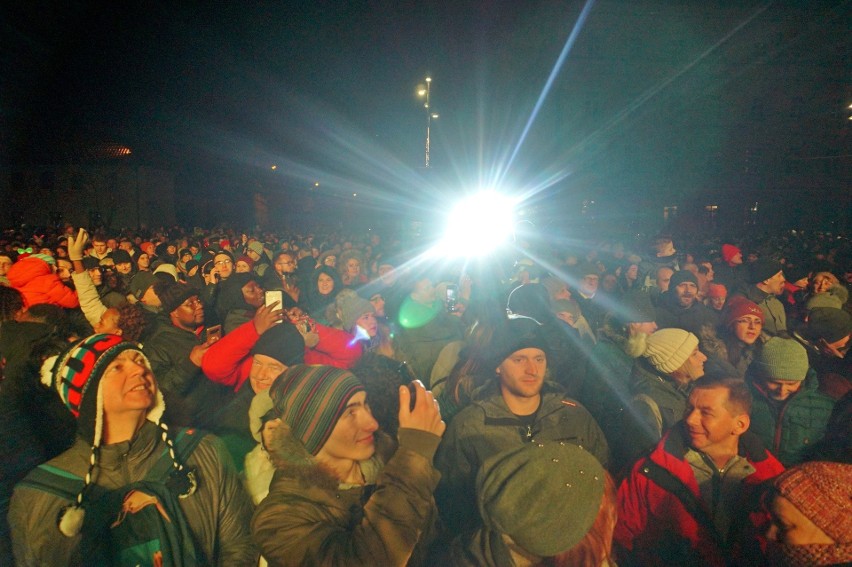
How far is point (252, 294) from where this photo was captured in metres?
4.58

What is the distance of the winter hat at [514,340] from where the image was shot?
2.67m

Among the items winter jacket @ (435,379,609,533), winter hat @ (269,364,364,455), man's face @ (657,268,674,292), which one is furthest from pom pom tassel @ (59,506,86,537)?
man's face @ (657,268,674,292)

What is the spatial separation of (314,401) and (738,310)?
12.3 ft

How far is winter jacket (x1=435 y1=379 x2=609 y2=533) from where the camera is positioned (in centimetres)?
227

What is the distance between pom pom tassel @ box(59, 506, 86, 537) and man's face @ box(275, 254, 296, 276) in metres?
5.34

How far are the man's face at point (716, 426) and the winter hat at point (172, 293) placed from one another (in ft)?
11.8

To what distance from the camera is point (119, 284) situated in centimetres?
530

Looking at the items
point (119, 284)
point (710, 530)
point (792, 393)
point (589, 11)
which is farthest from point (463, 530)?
point (589, 11)

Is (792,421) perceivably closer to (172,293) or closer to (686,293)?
(686,293)

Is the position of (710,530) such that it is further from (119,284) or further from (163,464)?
(119,284)

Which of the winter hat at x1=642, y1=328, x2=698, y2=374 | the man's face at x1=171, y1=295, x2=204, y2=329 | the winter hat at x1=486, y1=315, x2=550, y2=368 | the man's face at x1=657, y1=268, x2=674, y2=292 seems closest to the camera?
the winter hat at x1=486, y1=315, x2=550, y2=368

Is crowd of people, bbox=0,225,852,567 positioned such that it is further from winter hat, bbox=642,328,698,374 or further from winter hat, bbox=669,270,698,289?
winter hat, bbox=669,270,698,289

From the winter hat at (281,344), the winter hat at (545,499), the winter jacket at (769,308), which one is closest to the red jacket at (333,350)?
the winter hat at (281,344)

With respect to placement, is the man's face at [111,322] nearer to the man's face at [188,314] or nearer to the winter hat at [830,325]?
the man's face at [188,314]
